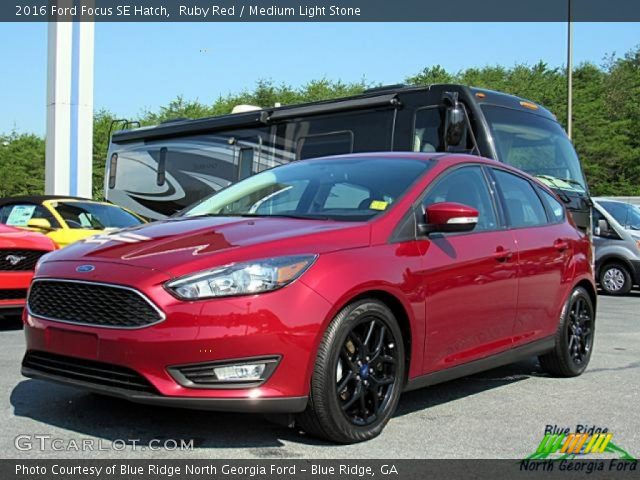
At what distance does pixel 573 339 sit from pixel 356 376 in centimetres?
270

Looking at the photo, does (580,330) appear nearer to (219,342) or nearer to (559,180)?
(219,342)

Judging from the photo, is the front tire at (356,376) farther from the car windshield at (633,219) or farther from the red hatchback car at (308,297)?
the car windshield at (633,219)

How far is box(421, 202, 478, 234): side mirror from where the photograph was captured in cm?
442

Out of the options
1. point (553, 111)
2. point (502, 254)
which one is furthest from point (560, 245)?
point (553, 111)

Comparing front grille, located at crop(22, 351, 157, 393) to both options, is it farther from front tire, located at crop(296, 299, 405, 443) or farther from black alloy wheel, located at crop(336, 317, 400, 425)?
black alloy wheel, located at crop(336, 317, 400, 425)

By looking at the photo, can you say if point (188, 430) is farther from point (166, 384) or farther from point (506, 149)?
point (506, 149)

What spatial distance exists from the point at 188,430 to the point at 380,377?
1061 millimetres

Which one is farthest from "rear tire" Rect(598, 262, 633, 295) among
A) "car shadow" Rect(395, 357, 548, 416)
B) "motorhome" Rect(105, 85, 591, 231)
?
"car shadow" Rect(395, 357, 548, 416)

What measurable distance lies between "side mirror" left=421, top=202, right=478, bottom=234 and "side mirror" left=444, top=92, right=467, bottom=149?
458cm

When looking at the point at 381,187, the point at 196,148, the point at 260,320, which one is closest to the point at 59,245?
the point at 196,148

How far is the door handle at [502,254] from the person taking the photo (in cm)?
497

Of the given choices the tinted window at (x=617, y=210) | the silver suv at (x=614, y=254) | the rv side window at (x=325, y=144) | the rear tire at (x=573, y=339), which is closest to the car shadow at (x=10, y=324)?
the rv side window at (x=325, y=144)

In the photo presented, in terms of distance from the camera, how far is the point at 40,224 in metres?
9.59

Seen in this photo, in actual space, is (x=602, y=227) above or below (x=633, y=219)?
below
